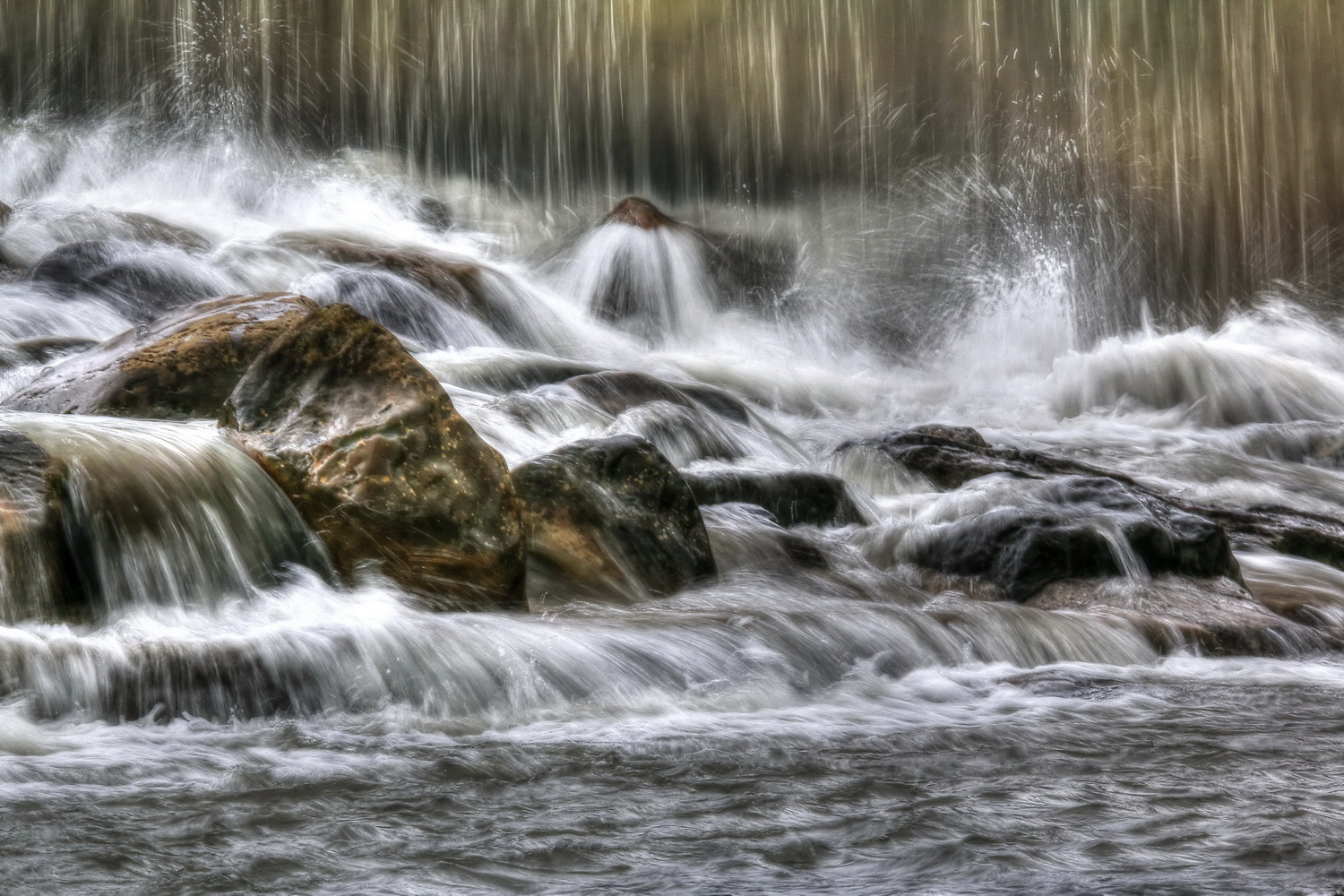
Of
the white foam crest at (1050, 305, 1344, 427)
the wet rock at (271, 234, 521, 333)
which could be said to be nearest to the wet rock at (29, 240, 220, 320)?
the wet rock at (271, 234, 521, 333)

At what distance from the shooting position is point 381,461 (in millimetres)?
4309

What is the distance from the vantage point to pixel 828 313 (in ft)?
52.5

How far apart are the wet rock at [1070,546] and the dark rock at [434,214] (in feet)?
38.2

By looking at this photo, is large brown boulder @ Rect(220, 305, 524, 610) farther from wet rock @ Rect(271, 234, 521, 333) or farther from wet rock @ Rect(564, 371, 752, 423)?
wet rock @ Rect(271, 234, 521, 333)

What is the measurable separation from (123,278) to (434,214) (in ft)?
23.8

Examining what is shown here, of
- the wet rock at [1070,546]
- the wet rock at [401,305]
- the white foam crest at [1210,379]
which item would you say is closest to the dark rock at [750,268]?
the white foam crest at [1210,379]

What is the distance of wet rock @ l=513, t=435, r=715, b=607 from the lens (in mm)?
4699

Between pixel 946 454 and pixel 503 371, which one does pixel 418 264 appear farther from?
pixel 946 454

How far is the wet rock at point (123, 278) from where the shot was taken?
923 cm

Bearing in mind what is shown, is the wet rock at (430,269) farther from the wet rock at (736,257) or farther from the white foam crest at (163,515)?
the white foam crest at (163,515)

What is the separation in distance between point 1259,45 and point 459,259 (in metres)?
10.3

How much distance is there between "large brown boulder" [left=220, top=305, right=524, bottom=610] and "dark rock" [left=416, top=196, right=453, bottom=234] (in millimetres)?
11777

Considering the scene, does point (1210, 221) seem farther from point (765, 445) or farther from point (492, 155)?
point (765, 445)

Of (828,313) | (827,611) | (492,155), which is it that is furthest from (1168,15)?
(827,611)
